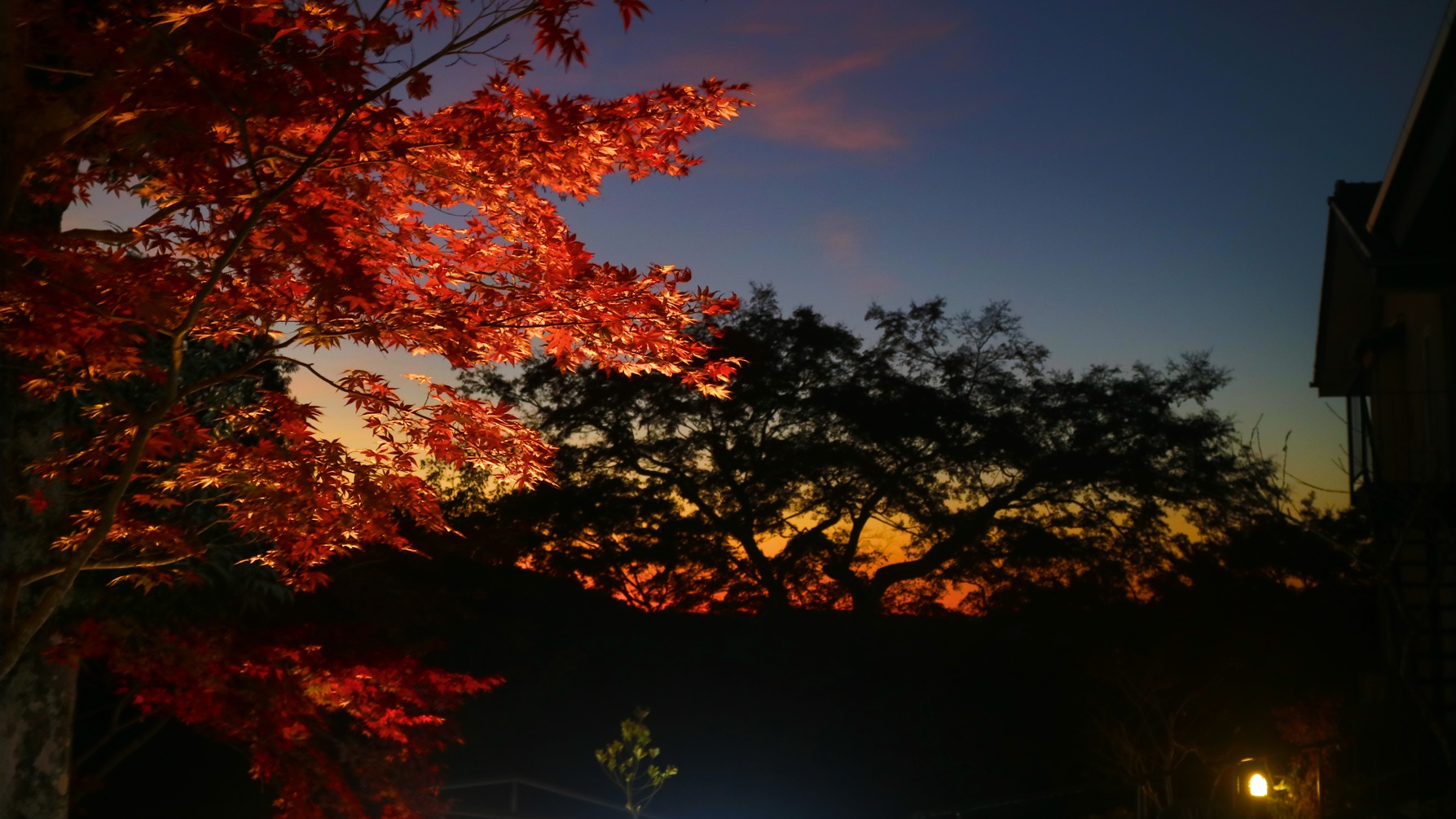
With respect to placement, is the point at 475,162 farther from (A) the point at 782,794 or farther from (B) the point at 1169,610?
(A) the point at 782,794

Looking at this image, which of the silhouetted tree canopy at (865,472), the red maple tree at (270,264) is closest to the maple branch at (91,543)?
the red maple tree at (270,264)

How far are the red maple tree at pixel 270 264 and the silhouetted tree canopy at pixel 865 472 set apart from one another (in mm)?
11521

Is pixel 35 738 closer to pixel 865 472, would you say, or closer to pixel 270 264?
pixel 270 264

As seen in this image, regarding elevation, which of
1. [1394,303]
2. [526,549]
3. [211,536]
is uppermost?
[1394,303]

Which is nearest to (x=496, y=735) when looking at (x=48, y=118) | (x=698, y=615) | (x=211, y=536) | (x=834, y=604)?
(x=698, y=615)

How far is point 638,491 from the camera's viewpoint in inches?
713

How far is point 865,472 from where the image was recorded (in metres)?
17.7

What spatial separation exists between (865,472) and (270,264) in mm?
13542

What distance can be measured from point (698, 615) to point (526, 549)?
13.4 feet

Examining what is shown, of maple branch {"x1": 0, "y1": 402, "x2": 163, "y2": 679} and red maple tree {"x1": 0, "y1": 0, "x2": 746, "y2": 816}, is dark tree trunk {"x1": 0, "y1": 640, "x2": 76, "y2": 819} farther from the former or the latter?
maple branch {"x1": 0, "y1": 402, "x2": 163, "y2": 679}

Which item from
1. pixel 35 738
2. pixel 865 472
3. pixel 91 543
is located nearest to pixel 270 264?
pixel 91 543

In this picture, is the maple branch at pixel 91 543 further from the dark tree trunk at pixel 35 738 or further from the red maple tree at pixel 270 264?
the dark tree trunk at pixel 35 738

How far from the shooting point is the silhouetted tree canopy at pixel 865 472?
17.7m

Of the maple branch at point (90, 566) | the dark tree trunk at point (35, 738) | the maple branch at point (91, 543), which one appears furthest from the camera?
the dark tree trunk at point (35, 738)
